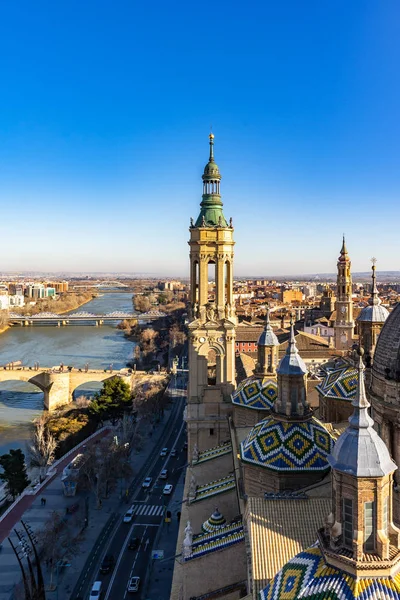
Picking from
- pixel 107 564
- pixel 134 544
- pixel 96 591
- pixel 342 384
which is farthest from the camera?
pixel 134 544

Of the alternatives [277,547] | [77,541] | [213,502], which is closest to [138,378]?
[77,541]

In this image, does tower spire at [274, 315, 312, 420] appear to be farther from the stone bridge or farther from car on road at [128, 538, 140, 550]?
the stone bridge

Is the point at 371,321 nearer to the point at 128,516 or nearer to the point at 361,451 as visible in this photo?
the point at 361,451

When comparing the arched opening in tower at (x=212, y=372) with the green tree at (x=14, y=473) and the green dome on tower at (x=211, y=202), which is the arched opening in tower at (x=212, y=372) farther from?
the green tree at (x=14, y=473)

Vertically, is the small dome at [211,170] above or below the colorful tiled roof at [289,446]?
above

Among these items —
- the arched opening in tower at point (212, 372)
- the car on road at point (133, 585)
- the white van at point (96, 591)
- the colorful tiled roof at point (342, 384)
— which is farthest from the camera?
the arched opening in tower at point (212, 372)

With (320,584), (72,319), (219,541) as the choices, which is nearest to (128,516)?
(219,541)

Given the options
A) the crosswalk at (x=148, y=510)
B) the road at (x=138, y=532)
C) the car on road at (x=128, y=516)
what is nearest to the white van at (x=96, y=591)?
the road at (x=138, y=532)
